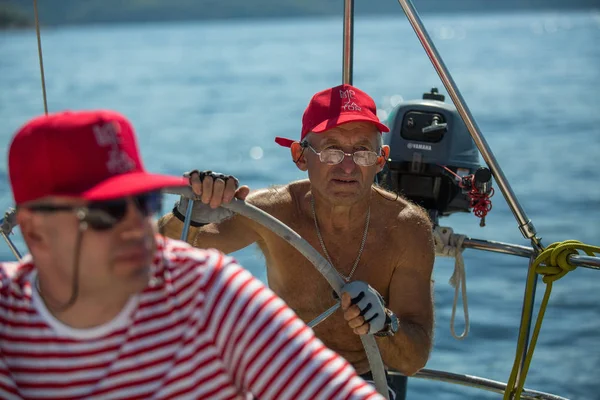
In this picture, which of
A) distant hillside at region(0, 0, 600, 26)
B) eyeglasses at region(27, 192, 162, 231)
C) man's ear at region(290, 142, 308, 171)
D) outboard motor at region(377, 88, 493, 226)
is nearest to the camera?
eyeglasses at region(27, 192, 162, 231)

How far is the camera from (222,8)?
7238cm

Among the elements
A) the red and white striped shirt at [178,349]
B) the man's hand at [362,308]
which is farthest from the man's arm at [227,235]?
the red and white striped shirt at [178,349]

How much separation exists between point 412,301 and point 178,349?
1166mm

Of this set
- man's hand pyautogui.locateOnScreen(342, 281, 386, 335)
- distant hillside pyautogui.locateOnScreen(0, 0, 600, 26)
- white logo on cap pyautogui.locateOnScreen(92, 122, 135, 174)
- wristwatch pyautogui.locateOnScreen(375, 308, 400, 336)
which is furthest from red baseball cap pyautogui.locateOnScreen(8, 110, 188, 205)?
distant hillside pyautogui.locateOnScreen(0, 0, 600, 26)

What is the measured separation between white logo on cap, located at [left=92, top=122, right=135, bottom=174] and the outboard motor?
1.80 metres

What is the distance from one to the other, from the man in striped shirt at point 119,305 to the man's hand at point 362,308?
0.49 metres

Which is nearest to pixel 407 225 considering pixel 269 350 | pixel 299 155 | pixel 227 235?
pixel 299 155

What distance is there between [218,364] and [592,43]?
114ft

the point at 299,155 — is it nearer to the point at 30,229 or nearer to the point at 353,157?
the point at 353,157

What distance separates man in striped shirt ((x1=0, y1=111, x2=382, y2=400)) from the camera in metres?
1.06

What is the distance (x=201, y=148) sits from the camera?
14.8m

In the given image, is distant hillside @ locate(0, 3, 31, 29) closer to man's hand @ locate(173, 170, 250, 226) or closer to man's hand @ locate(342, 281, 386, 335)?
man's hand @ locate(173, 170, 250, 226)

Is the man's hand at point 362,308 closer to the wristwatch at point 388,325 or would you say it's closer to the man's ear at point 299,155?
the wristwatch at point 388,325

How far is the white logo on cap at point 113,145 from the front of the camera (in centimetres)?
107
